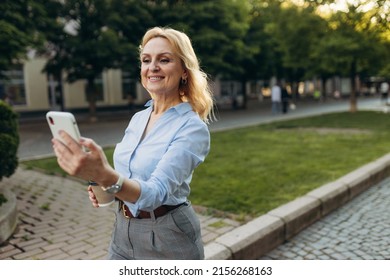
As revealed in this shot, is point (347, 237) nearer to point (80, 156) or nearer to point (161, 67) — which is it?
point (161, 67)

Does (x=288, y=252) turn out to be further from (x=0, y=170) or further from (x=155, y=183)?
(x=0, y=170)

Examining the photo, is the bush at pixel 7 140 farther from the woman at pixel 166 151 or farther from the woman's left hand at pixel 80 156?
the woman's left hand at pixel 80 156

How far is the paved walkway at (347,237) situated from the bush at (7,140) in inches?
149

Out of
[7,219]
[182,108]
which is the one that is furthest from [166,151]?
[7,219]

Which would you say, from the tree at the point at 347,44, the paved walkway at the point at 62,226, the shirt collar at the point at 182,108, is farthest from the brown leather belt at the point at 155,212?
the tree at the point at 347,44

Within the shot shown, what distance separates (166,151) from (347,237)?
132 inches

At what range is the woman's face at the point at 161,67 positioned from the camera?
197 cm

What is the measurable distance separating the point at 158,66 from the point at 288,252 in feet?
9.72

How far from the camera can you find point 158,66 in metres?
1.98

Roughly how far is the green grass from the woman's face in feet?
10.6

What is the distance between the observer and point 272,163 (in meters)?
8.01

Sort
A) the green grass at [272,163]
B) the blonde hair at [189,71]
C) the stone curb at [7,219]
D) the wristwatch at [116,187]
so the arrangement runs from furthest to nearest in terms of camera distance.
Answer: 1. the green grass at [272,163]
2. the stone curb at [7,219]
3. the blonde hair at [189,71]
4. the wristwatch at [116,187]

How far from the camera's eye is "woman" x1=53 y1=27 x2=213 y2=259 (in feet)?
5.90
